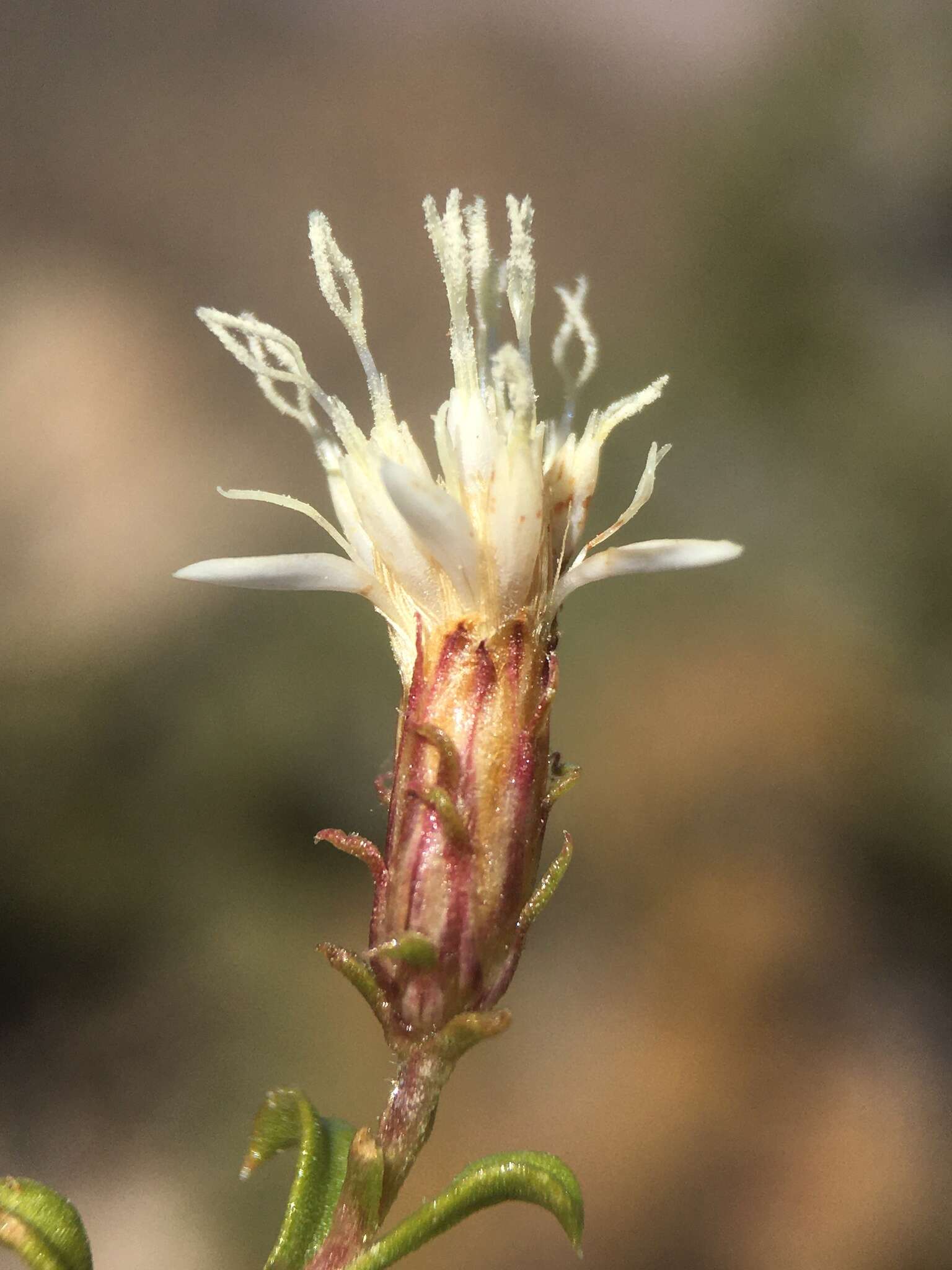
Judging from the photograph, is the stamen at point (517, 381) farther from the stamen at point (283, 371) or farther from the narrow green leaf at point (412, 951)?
the narrow green leaf at point (412, 951)

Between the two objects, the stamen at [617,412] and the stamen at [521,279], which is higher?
the stamen at [521,279]

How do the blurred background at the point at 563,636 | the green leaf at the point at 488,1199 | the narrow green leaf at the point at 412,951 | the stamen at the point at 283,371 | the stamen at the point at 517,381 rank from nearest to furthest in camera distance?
1. the green leaf at the point at 488,1199
2. the narrow green leaf at the point at 412,951
3. the stamen at the point at 517,381
4. the stamen at the point at 283,371
5. the blurred background at the point at 563,636

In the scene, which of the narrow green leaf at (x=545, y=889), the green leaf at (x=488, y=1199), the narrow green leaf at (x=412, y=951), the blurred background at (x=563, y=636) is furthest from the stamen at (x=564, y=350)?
the blurred background at (x=563, y=636)

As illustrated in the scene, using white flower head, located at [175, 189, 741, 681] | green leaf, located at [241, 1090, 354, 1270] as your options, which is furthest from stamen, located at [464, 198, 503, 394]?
green leaf, located at [241, 1090, 354, 1270]

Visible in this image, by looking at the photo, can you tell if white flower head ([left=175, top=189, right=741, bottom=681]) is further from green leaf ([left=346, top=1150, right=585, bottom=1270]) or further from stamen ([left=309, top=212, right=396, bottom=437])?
green leaf ([left=346, top=1150, right=585, bottom=1270])

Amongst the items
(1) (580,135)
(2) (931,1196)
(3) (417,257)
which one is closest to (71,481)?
(3) (417,257)

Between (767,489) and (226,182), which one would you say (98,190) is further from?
(767,489)

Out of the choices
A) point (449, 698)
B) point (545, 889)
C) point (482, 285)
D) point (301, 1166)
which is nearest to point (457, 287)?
point (482, 285)
